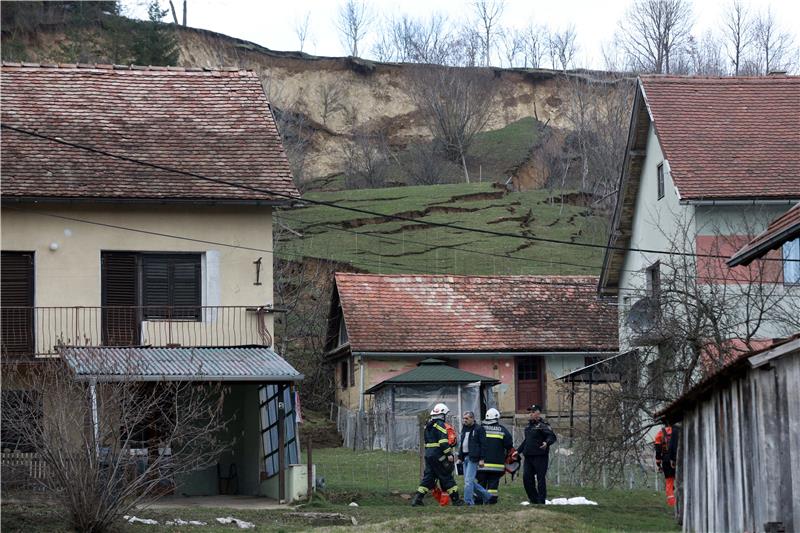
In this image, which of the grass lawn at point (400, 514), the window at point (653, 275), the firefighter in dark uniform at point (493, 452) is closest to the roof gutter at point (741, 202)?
the window at point (653, 275)

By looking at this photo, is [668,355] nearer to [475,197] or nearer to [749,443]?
[749,443]

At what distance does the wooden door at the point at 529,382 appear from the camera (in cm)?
3925

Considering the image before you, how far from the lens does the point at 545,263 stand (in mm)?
57062

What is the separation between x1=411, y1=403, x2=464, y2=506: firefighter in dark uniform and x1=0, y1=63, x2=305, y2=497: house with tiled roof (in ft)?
11.9

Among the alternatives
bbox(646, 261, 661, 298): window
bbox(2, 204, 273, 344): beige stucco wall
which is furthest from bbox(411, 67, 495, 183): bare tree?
bbox(2, 204, 273, 344): beige stucco wall

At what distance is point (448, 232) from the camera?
63.5m

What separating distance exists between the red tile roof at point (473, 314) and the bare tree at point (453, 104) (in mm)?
51894

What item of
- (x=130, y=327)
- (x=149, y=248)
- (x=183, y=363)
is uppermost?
(x=149, y=248)

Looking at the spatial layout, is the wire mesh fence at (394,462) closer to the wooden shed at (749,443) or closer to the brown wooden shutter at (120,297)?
the brown wooden shutter at (120,297)

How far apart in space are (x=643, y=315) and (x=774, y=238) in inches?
587

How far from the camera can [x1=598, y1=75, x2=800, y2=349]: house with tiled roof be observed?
29.8 m

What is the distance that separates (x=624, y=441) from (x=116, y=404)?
10224 mm

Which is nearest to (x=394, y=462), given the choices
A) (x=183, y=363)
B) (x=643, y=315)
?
(x=643, y=315)

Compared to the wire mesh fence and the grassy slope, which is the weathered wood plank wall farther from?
the grassy slope
